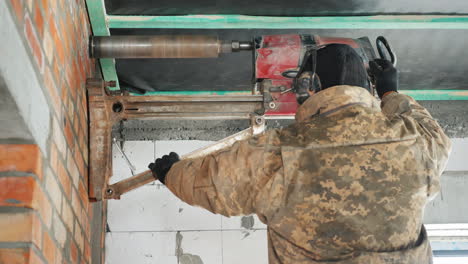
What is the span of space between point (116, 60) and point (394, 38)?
1.51 m

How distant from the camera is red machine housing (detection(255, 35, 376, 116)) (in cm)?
261

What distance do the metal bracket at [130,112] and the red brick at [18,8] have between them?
952mm

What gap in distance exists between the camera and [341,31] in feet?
10.1

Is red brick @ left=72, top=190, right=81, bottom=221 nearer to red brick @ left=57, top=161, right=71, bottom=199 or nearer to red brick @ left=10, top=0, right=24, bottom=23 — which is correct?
red brick @ left=57, top=161, right=71, bottom=199

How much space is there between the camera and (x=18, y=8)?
1457 millimetres

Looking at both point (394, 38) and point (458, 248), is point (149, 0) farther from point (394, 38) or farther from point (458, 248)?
Result: point (458, 248)

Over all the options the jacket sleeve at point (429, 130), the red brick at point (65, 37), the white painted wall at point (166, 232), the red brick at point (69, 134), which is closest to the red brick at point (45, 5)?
the red brick at point (65, 37)

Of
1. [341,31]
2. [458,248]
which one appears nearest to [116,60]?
[341,31]

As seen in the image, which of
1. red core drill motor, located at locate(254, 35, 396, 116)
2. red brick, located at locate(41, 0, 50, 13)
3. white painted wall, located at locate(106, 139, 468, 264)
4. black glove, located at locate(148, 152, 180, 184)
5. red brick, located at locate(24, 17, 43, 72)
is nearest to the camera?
red brick, located at locate(24, 17, 43, 72)

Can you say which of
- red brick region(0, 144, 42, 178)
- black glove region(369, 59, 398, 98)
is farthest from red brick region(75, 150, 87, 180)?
black glove region(369, 59, 398, 98)

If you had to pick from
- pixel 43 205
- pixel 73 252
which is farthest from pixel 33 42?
pixel 73 252

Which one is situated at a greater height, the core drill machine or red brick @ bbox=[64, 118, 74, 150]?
the core drill machine

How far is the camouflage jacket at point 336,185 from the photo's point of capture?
1885 millimetres

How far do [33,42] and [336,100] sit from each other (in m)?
1.02
